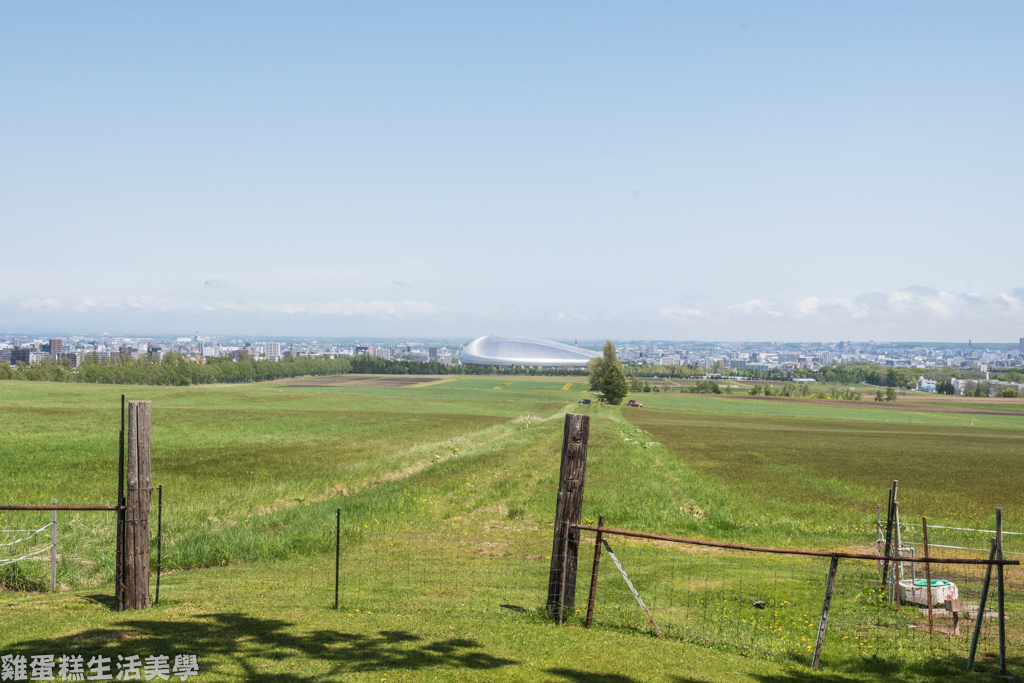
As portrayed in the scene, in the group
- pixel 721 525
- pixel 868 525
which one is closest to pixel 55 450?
pixel 721 525

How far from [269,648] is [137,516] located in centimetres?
386

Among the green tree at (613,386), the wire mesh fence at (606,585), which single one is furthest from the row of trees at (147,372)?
the wire mesh fence at (606,585)

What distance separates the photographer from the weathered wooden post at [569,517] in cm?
1118

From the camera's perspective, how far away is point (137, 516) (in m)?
11.4

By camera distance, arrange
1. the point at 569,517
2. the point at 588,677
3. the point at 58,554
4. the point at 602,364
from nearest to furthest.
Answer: the point at 588,677, the point at 569,517, the point at 58,554, the point at 602,364

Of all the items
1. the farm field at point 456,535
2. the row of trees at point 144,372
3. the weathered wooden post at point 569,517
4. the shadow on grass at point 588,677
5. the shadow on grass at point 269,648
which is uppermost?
the weathered wooden post at point 569,517

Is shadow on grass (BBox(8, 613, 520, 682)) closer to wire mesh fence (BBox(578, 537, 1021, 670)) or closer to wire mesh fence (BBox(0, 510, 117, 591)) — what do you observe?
wire mesh fence (BBox(578, 537, 1021, 670))

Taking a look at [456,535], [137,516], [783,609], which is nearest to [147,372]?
[456,535]

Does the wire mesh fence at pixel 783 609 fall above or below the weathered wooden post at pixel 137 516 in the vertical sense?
below

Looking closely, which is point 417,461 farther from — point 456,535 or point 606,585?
point 606,585

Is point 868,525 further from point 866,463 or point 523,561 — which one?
point 866,463

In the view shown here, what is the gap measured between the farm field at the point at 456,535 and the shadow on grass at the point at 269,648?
5cm

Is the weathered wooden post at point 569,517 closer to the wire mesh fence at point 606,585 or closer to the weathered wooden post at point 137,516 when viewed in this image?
the wire mesh fence at point 606,585

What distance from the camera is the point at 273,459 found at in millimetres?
38250
